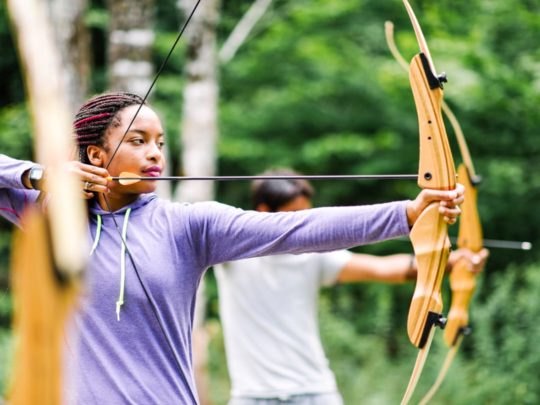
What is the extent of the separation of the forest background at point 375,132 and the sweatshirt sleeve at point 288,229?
3.79 metres

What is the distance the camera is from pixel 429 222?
1.73 m

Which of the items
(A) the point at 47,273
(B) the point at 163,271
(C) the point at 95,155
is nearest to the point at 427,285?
(B) the point at 163,271

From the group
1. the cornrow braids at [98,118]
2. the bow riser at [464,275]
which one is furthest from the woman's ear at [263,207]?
the cornrow braids at [98,118]

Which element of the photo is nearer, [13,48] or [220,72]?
[220,72]

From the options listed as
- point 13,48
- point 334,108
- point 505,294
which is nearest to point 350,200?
point 334,108

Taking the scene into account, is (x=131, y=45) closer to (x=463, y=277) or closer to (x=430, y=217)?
(x=463, y=277)

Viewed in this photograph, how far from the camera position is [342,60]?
7539mm

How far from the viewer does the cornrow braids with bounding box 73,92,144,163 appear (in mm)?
1949

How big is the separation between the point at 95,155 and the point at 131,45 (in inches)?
119

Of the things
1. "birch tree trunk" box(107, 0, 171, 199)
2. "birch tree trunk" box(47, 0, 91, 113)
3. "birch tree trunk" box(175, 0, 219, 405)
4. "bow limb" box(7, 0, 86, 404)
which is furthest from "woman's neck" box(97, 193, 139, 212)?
"birch tree trunk" box(175, 0, 219, 405)

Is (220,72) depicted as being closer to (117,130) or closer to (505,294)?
(505,294)

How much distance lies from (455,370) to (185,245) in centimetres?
404

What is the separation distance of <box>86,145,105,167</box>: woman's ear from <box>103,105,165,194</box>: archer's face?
16mm

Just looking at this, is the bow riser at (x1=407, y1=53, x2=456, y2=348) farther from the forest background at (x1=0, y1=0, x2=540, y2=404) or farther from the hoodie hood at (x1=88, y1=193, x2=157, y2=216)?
the forest background at (x1=0, y1=0, x2=540, y2=404)
